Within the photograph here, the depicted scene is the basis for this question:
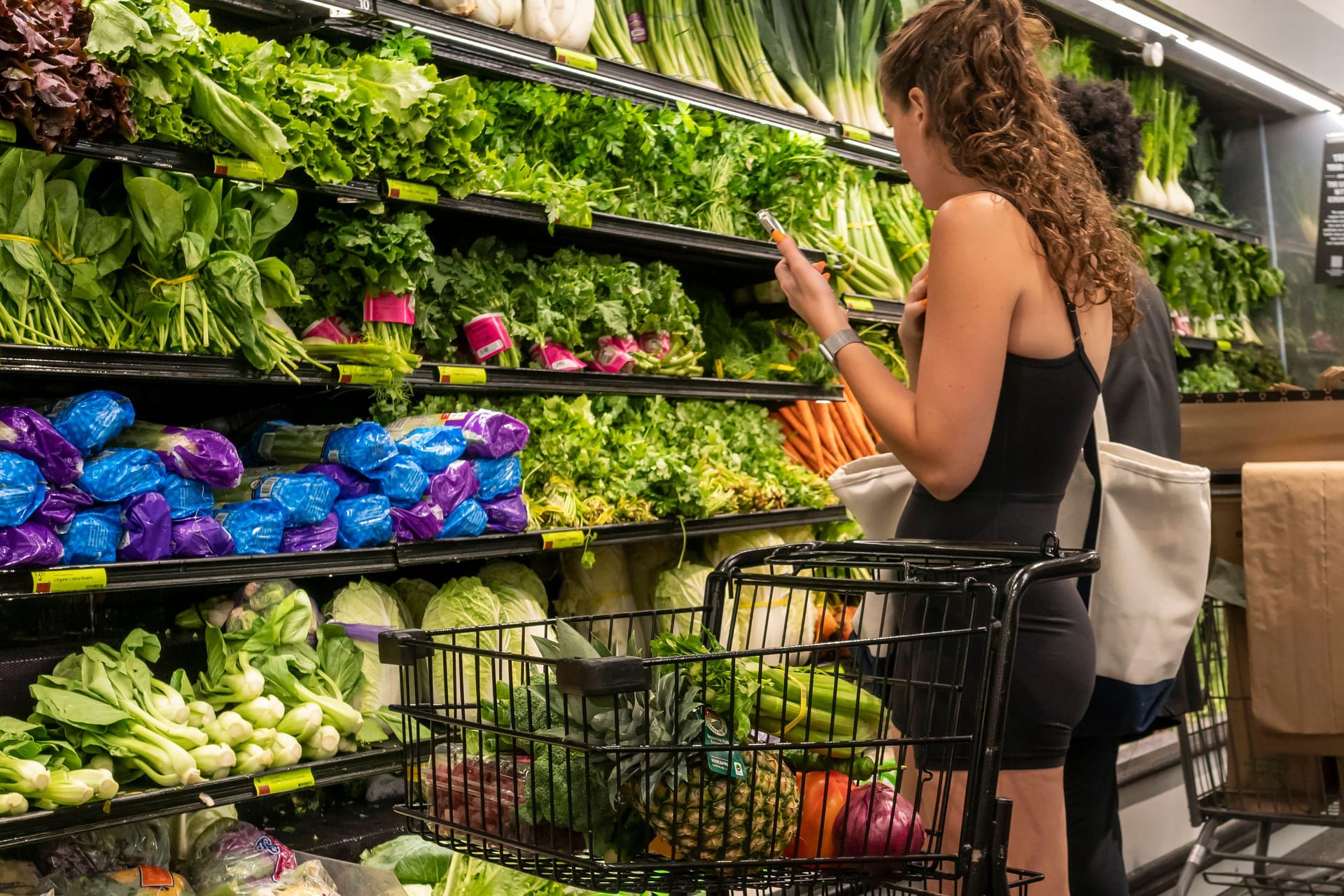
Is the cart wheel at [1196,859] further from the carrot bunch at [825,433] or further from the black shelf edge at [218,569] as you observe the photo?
the black shelf edge at [218,569]

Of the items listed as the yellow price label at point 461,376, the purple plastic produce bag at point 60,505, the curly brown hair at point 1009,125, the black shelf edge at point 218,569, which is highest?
the curly brown hair at point 1009,125

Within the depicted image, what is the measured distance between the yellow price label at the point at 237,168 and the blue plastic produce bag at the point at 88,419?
21.2 inches

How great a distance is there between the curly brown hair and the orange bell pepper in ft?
2.82

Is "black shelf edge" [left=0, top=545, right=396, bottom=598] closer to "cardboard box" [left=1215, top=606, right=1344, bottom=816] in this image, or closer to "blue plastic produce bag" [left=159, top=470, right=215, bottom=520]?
"blue plastic produce bag" [left=159, top=470, right=215, bottom=520]

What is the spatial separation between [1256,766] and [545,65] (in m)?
2.67

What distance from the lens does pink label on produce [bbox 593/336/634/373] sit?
12.5 ft

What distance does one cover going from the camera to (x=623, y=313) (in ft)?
12.5

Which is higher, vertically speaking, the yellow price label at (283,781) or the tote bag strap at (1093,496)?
the tote bag strap at (1093,496)

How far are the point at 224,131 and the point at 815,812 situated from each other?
1.93 metres

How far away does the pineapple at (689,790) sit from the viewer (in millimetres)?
1301

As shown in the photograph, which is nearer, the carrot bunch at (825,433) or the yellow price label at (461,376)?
the yellow price label at (461,376)

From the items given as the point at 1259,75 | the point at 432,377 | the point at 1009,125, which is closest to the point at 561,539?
the point at 432,377

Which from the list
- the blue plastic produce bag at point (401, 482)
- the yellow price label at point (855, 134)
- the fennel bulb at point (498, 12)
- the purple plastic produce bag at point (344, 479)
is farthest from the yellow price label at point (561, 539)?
the yellow price label at point (855, 134)

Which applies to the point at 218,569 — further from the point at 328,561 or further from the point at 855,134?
the point at 855,134
